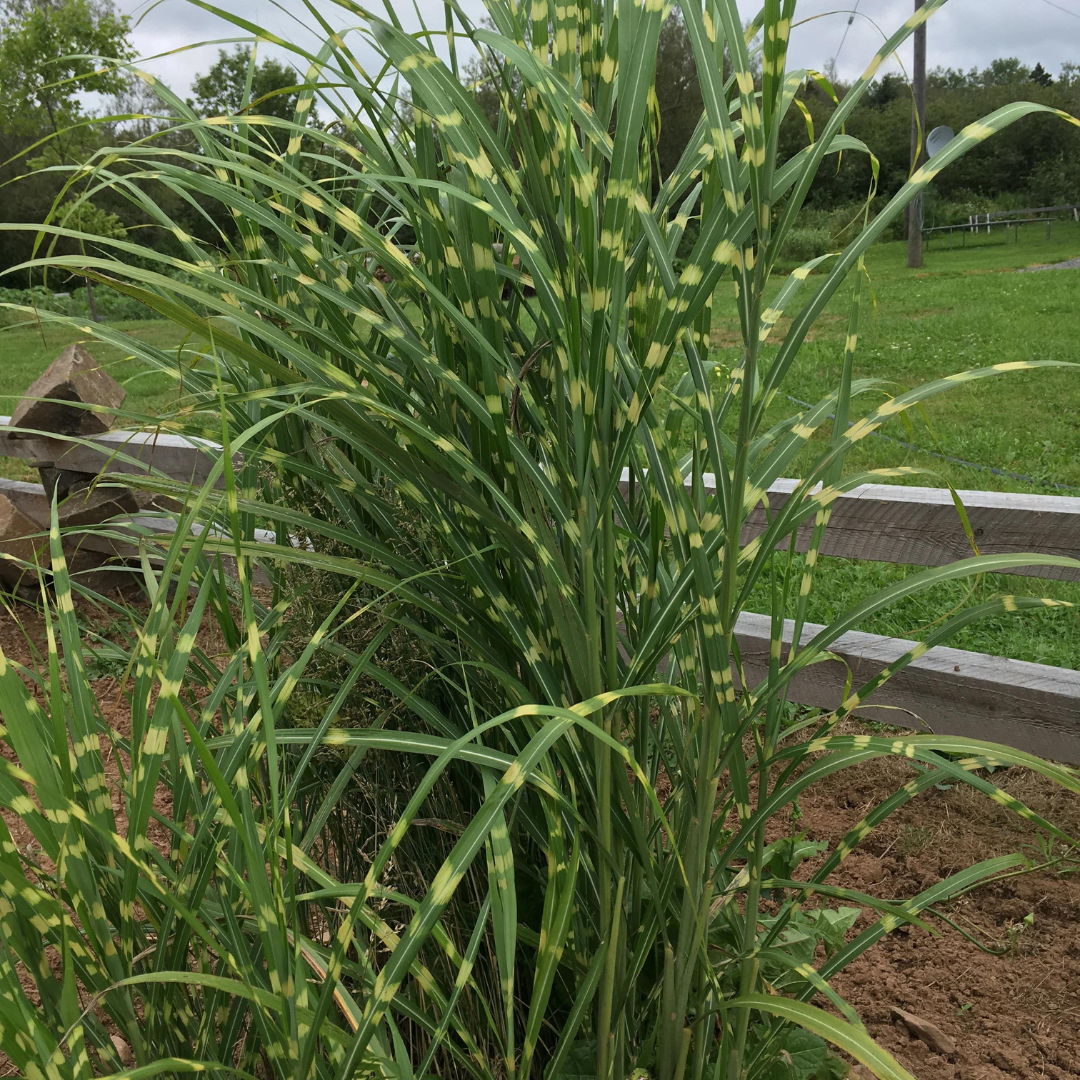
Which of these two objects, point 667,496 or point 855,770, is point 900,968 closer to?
point 855,770

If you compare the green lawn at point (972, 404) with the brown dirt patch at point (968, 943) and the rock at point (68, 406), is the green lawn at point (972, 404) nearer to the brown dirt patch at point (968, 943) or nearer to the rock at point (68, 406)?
the brown dirt patch at point (968, 943)

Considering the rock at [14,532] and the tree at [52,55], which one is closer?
the rock at [14,532]

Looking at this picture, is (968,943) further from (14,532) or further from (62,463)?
(14,532)

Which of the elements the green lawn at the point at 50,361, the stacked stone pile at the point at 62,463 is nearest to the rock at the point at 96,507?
the stacked stone pile at the point at 62,463

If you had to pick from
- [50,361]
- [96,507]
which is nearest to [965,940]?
[96,507]

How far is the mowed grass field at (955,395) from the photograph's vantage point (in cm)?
339

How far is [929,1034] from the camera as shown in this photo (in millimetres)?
1615

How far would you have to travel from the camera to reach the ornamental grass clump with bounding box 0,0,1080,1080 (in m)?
0.79

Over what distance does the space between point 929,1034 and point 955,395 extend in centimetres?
607

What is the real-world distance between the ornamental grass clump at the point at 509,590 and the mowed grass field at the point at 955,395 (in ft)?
0.68

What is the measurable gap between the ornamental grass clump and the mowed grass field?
0.68 feet

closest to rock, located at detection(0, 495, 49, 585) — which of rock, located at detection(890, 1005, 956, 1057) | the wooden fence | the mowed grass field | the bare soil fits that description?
the mowed grass field

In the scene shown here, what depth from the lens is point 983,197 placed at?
32.8 metres

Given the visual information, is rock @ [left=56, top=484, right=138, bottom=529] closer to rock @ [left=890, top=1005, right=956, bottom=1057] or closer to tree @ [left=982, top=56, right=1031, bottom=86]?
rock @ [left=890, top=1005, right=956, bottom=1057]
